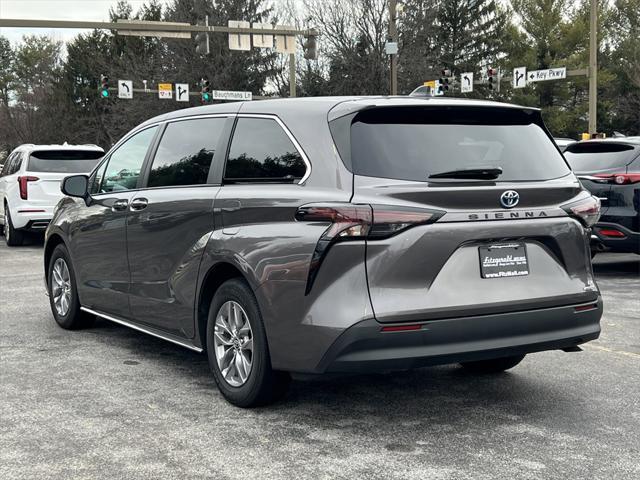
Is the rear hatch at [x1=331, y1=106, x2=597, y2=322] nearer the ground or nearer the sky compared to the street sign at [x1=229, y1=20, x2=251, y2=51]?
nearer the ground

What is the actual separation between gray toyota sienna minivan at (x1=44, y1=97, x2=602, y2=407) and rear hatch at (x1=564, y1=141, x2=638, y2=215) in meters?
5.82

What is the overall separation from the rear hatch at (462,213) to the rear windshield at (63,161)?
11335 mm

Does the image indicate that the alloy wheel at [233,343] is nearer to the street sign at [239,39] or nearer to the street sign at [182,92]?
the street sign at [239,39]

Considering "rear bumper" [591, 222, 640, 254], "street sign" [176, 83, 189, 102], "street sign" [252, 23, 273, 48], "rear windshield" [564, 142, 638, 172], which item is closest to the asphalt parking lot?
"rear bumper" [591, 222, 640, 254]

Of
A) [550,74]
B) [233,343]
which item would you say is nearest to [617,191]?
[233,343]

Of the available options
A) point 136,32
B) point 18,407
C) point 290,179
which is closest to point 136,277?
point 18,407

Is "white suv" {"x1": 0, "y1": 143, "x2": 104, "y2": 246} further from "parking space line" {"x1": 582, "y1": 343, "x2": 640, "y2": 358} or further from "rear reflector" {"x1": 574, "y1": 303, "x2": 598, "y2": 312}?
"rear reflector" {"x1": 574, "y1": 303, "x2": 598, "y2": 312}

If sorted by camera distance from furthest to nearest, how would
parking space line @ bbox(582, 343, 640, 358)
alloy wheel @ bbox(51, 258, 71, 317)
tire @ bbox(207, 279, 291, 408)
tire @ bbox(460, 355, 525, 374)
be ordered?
1. alloy wheel @ bbox(51, 258, 71, 317)
2. parking space line @ bbox(582, 343, 640, 358)
3. tire @ bbox(460, 355, 525, 374)
4. tire @ bbox(207, 279, 291, 408)

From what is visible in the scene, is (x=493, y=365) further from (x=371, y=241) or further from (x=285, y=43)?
(x=285, y=43)

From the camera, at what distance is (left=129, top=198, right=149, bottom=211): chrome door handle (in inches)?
225

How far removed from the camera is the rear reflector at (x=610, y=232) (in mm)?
10164

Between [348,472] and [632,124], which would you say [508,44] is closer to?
[632,124]

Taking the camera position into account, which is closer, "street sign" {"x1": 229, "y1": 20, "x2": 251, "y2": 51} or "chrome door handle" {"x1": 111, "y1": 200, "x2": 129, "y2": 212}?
"chrome door handle" {"x1": 111, "y1": 200, "x2": 129, "y2": 212}

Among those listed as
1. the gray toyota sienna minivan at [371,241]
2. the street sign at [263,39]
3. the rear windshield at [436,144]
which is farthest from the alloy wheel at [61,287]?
the street sign at [263,39]
